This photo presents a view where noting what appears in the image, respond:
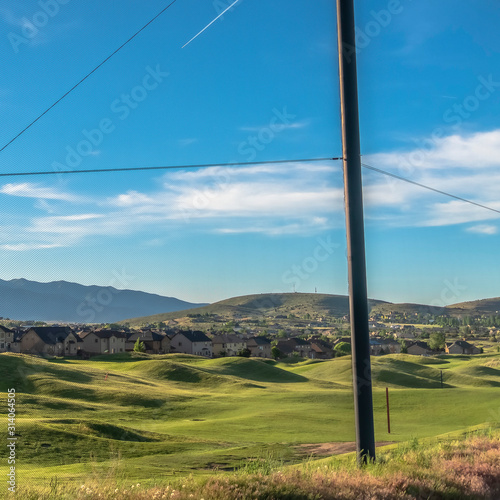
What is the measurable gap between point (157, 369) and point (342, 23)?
190ft

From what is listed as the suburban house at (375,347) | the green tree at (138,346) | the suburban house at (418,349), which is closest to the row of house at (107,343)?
the green tree at (138,346)

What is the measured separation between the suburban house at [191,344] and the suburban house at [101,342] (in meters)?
14.7

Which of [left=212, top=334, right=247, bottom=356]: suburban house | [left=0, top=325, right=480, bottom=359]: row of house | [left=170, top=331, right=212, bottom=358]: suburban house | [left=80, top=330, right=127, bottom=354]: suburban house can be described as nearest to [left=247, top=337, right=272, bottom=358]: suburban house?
[left=0, top=325, right=480, bottom=359]: row of house

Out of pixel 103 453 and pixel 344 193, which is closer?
pixel 344 193

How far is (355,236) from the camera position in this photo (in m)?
8.57

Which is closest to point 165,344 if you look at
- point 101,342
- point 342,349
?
point 101,342

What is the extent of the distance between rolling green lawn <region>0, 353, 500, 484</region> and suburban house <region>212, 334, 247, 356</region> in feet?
171

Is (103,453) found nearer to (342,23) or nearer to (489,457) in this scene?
(489,457)

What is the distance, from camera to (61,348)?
99562 millimetres

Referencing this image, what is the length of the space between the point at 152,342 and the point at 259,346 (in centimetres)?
2736

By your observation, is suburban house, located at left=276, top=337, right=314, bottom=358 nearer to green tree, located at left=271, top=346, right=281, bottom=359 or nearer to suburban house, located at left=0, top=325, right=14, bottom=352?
green tree, located at left=271, top=346, right=281, bottom=359

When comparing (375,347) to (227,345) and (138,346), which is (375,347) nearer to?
(227,345)

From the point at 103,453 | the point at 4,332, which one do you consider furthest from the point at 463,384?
the point at 4,332

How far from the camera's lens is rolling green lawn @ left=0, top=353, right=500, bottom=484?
667 inches
